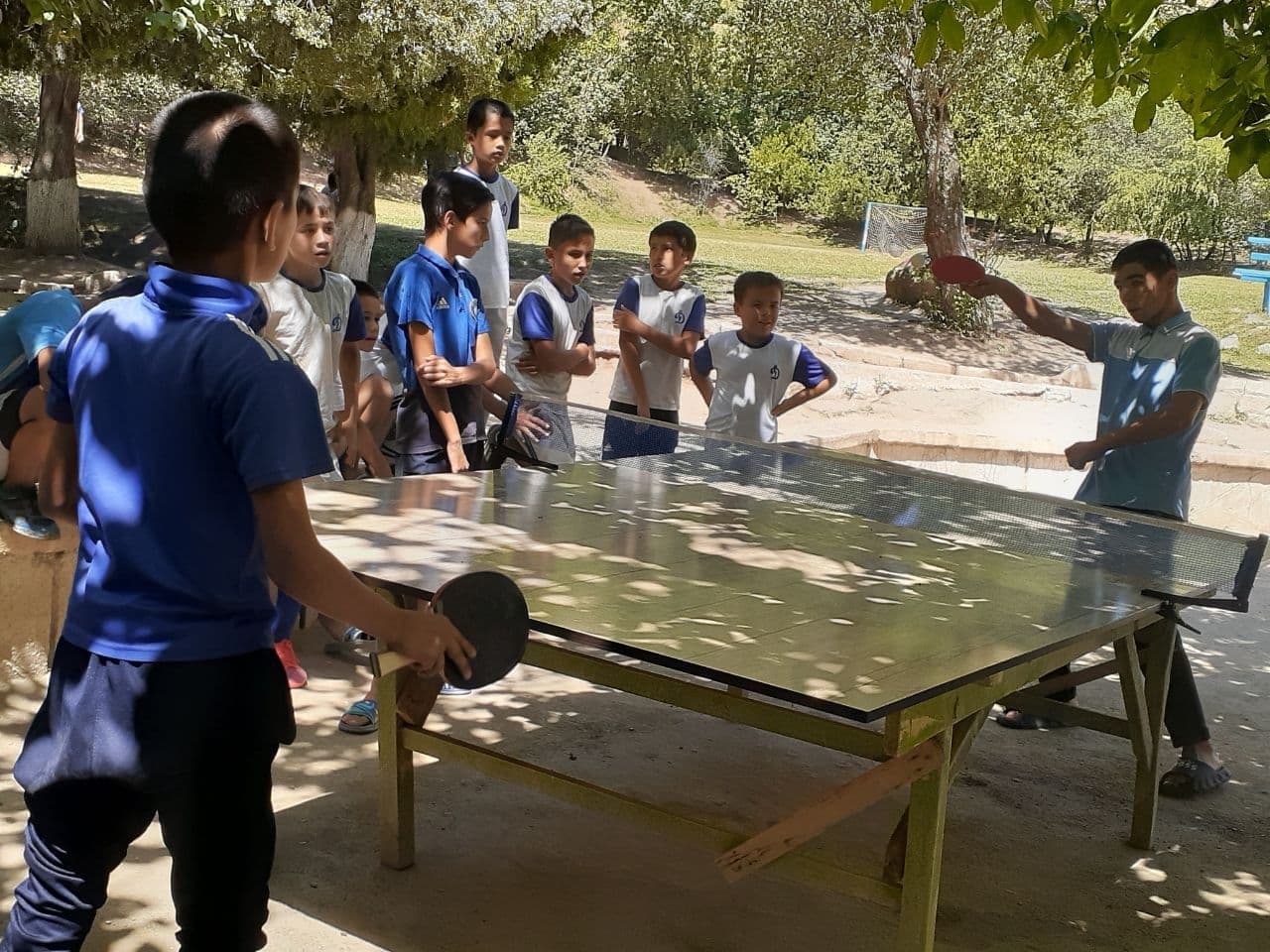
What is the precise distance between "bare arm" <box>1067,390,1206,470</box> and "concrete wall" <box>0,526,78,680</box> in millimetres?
3580

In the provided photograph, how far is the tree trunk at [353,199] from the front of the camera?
742 inches

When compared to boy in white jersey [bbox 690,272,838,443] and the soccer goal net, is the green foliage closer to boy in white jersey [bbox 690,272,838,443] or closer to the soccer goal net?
the soccer goal net

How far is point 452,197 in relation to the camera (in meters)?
5.43

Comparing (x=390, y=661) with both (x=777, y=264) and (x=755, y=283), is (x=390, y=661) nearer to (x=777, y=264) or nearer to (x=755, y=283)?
(x=755, y=283)

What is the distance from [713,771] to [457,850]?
1.21 meters

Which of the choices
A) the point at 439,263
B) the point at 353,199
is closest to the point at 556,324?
the point at 439,263

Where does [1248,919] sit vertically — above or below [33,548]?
below

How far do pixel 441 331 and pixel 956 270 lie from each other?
6.31ft

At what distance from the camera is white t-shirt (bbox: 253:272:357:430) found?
17.0 ft

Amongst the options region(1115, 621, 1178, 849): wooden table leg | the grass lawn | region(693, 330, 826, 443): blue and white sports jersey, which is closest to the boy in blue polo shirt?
region(693, 330, 826, 443): blue and white sports jersey

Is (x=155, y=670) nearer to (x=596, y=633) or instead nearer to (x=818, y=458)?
(x=596, y=633)

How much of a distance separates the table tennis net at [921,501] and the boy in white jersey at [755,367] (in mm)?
562

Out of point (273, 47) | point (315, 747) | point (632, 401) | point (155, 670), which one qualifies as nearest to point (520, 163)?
point (273, 47)

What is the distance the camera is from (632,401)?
6.87 metres
